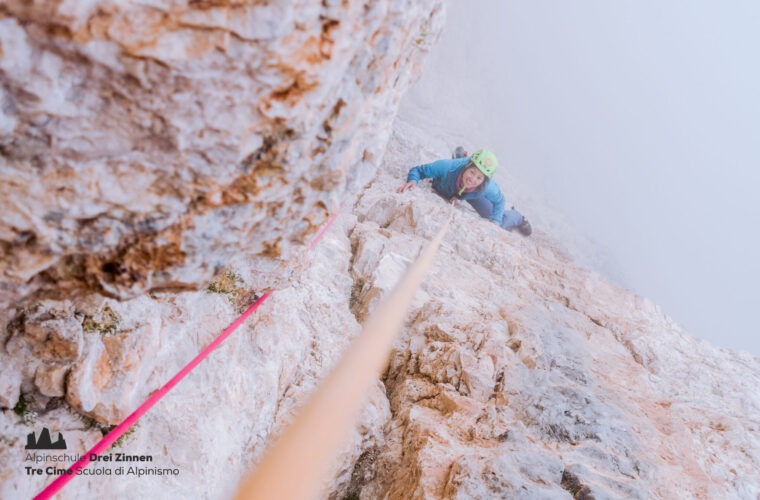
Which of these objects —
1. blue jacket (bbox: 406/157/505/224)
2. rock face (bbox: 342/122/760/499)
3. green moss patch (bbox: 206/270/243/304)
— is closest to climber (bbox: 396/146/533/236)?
blue jacket (bbox: 406/157/505/224)

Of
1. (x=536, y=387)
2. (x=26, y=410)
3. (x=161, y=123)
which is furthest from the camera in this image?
(x=536, y=387)

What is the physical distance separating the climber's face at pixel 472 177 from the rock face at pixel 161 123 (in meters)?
5.21

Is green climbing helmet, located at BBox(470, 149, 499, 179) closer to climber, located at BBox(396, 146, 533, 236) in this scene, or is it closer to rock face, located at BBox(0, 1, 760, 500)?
climber, located at BBox(396, 146, 533, 236)

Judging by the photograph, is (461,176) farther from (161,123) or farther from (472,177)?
(161,123)

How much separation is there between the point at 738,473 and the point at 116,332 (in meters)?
4.69

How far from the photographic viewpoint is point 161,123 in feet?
4.21

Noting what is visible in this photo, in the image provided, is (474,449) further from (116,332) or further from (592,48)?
(592,48)

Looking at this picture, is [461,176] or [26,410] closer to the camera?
[26,410]

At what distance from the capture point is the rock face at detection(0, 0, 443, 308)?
1.14 meters

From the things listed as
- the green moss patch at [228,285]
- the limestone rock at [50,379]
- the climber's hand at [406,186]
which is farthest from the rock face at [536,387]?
the limestone rock at [50,379]

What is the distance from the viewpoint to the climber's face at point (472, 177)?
22.2ft

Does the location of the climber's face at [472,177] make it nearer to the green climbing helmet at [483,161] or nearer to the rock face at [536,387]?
the green climbing helmet at [483,161]

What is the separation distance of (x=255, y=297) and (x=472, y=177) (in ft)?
16.0

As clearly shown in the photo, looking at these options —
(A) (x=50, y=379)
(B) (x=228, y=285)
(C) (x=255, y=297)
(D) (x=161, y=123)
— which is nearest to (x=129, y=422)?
(A) (x=50, y=379)
